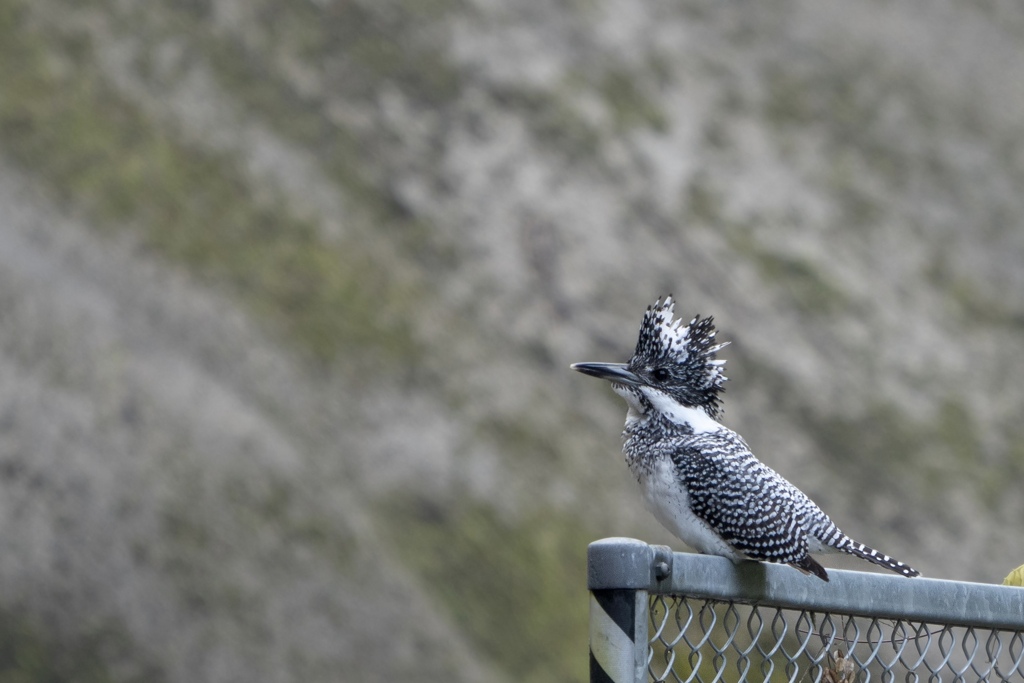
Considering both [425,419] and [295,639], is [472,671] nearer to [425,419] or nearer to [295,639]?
[295,639]

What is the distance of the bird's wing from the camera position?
2.23 metres

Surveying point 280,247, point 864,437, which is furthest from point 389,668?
point 864,437

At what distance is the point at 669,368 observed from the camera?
9.14ft

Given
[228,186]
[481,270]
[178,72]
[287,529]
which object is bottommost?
[287,529]

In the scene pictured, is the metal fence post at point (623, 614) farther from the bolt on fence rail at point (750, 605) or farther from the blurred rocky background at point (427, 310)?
the blurred rocky background at point (427, 310)

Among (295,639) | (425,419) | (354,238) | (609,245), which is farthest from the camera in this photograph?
(609,245)

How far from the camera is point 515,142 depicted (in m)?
9.53

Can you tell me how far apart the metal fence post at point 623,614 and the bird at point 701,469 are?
0.33 m

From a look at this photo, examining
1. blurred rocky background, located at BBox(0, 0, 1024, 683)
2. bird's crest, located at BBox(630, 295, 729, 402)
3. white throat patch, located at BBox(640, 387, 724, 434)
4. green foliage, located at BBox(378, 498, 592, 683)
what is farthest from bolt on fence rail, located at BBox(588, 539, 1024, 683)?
blurred rocky background, located at BBox(0, 0, 1024, 683)

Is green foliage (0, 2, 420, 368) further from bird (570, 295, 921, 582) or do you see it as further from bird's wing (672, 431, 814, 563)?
bird's wing (672, 431, 814, 563)

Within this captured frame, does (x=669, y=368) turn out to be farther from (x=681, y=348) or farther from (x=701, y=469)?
(x=701, y=469)

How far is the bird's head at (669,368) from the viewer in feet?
9.05

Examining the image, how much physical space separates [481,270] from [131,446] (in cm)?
291

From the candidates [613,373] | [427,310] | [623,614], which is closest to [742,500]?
[613,373]
